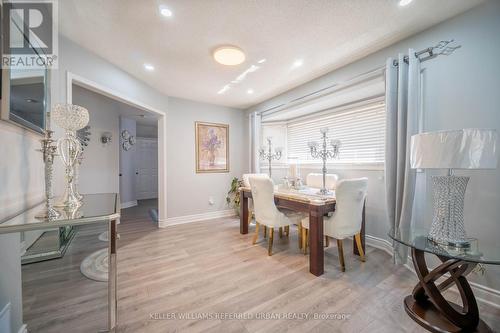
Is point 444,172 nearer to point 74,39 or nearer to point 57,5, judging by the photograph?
point 57,5

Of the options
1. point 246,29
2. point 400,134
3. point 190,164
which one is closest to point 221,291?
point 400,134

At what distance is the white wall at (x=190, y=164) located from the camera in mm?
3961

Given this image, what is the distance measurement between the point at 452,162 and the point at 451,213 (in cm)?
44

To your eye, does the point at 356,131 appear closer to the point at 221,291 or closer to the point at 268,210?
the point at 268,210

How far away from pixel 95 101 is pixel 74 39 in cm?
248

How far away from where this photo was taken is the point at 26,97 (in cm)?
131

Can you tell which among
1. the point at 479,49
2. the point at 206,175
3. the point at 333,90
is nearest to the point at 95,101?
the point at 206,175

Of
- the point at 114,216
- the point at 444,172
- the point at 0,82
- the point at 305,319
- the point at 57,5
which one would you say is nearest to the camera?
the point at 0,82

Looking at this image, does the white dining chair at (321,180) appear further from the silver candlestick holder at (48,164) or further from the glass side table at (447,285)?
the silver candlestick holder at (48,164)

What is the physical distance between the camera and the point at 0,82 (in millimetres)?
1014

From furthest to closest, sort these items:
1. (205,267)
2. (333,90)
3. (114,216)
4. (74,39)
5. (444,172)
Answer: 1. (333,90)
2. (205,267)
3. (74,39)
4. (444,172)
5. (114,216)

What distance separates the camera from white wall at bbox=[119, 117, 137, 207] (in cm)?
566

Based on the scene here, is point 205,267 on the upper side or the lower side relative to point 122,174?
lower

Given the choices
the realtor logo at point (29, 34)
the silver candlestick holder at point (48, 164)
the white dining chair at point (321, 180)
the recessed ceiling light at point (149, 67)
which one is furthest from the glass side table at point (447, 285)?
the recessed ceiling light at point (149, 67)
